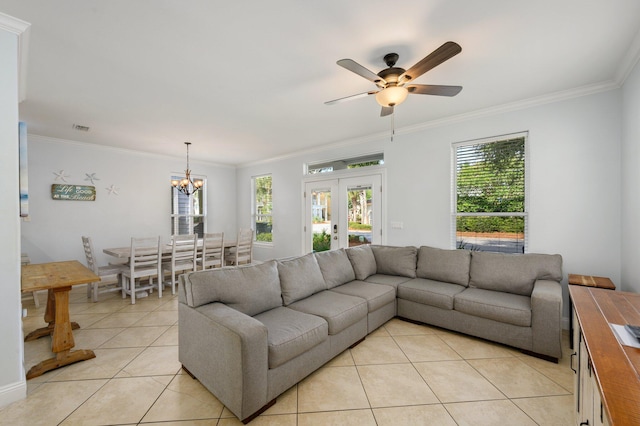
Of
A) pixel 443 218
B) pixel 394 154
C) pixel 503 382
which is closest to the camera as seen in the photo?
pixel 503 382

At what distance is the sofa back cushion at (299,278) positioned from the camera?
2635 mm

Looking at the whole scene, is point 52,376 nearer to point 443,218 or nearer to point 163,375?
point 163,375

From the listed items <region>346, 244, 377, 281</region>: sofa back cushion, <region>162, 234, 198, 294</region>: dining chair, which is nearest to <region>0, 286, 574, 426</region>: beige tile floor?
<region>346, 244, 377, 281</region>: sofa back cushion

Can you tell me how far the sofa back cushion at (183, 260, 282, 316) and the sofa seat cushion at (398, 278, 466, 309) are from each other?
5.19 ft

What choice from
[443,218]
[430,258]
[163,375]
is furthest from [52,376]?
[443,218]

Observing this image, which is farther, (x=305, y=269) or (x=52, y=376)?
(x=305, y=269)

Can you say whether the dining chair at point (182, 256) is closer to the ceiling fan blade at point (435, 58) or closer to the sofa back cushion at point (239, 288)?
the sofa back cushion at point (239, 288)

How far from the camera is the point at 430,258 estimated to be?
142 inches

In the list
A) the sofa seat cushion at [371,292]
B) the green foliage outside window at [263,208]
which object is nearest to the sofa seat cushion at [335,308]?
the sofa seat cushion at [371,292]

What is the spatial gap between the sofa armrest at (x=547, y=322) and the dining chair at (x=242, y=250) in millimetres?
4465

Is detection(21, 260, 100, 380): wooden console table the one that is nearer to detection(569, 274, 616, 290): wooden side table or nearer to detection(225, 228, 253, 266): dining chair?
detection(225, 228, 253, 266): dining chair

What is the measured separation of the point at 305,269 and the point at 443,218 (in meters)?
2.29

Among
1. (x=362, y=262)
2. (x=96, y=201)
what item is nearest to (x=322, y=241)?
(x=362, y=262)

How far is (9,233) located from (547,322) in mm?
4284
